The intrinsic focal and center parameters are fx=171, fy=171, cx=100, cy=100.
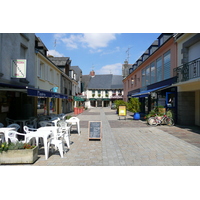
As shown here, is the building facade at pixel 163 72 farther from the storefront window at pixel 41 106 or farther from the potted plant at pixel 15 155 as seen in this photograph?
the potted plant at pixel 15 155

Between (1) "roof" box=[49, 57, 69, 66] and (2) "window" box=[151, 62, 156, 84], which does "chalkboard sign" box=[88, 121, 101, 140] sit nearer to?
(2) "window" box=[151, 62, 156, 84]

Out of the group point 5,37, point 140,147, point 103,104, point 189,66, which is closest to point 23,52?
point 5,37

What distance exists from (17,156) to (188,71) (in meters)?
10.4

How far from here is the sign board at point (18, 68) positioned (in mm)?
9094

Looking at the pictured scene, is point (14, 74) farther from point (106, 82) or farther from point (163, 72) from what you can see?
point (106, 82)

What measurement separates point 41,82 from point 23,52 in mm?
3893

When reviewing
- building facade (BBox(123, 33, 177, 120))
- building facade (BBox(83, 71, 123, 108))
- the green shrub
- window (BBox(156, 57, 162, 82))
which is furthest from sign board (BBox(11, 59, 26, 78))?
building facade (BBox(83, 71, 123, 108))

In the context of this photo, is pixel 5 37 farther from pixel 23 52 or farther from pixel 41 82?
pixel 41 82

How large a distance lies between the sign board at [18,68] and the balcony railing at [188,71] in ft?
31.3

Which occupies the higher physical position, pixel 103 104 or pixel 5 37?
pixel 5 37

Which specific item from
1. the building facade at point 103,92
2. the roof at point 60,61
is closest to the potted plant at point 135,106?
the roof at point 60,61

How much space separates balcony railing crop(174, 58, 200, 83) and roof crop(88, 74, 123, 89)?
40662mm

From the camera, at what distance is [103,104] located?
174 ft

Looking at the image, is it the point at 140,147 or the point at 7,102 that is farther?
the point at 7,102
